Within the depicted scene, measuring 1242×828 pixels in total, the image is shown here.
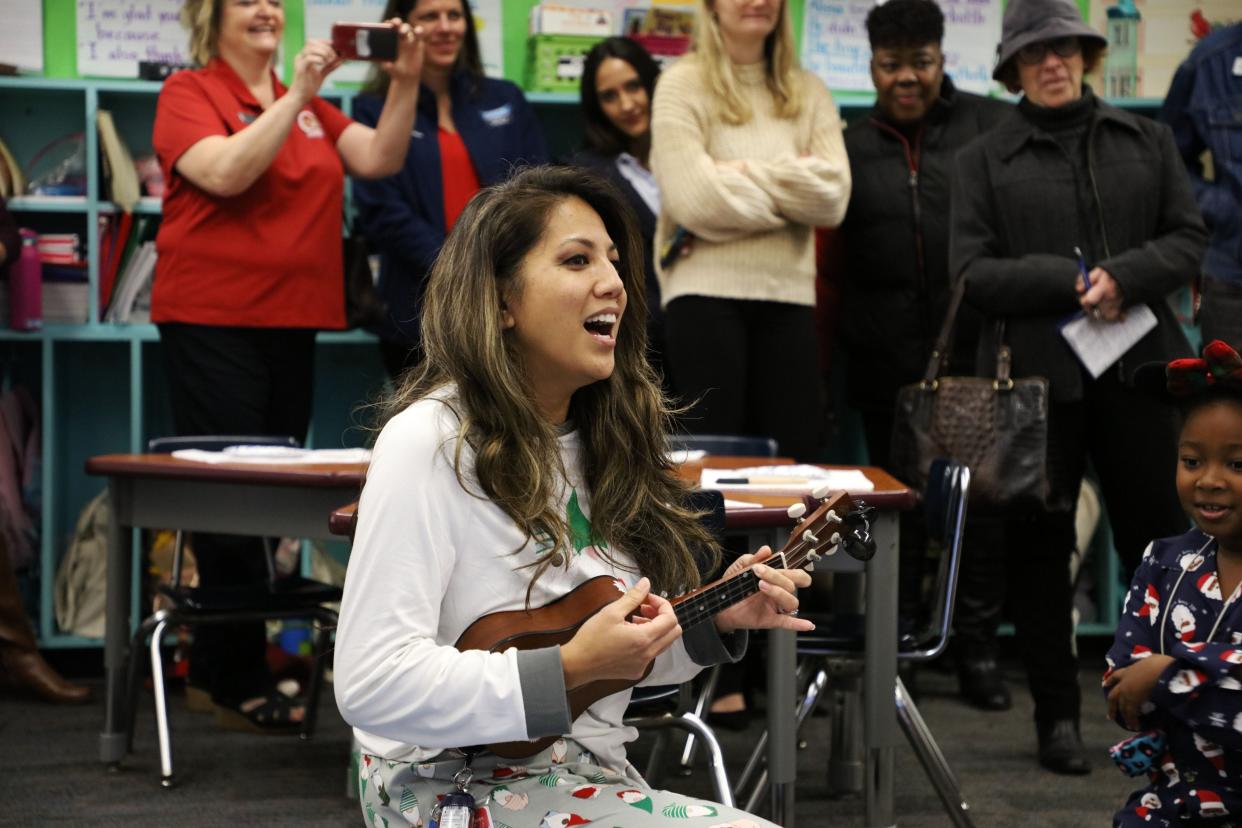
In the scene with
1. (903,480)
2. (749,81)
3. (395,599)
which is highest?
(749,81)

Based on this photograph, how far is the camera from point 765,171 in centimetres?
387

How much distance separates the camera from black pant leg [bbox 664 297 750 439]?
3902 mm

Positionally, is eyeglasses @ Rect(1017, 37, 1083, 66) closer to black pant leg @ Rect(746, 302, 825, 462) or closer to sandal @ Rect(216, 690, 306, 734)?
black pant leg @ Rect(746, 302, 825, 462)

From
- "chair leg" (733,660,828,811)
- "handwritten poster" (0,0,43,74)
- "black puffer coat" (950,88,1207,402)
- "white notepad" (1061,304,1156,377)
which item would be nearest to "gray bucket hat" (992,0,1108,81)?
"black puffer coat" (950,88,1207,402)

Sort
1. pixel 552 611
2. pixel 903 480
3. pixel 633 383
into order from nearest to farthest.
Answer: pixel 552 611
pixel 633 383
pixel 903 480

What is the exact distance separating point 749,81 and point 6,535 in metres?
2.66

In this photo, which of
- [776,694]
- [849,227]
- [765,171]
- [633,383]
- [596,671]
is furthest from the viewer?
[849,227]

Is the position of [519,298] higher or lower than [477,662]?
higher

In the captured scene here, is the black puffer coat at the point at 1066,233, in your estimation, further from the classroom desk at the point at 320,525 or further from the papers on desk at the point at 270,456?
the papers on desk at the point at 270,456

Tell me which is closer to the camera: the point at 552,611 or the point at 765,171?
the point at 552,611

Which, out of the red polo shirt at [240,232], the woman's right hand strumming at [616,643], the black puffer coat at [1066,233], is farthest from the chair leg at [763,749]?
the red polo shirt at [240,232]

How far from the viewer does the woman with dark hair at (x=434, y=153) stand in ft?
14.1

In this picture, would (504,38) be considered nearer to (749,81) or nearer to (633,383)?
(749,81)

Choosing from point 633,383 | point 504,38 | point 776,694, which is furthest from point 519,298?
point 504,38
